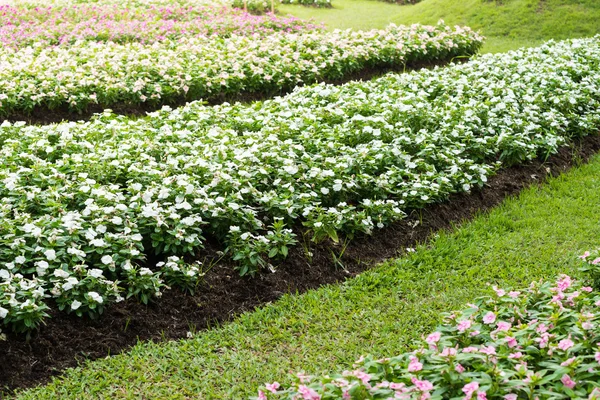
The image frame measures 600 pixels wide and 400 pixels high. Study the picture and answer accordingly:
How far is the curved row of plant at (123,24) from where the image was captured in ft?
39.3

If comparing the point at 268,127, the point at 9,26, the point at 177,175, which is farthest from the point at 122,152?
the point at 9,26

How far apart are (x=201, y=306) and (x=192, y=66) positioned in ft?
17.6

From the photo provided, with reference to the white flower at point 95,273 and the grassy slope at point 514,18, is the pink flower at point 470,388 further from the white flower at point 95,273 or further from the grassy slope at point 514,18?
the grassy slope at point 514,18

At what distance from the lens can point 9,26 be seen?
41.1 feet

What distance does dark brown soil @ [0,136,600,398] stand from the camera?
12.9ft

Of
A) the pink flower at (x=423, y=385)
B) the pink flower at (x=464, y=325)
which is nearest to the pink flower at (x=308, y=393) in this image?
the pink flower at (x=423, y=385)

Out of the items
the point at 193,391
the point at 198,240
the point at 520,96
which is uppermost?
the point at 520,96

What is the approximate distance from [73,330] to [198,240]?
0.96m

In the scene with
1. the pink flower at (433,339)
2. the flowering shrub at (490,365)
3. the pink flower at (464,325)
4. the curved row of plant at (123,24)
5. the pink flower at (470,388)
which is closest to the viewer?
the pink flower at (470,388)

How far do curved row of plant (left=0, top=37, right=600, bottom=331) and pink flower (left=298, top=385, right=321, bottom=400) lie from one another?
183 centimetres

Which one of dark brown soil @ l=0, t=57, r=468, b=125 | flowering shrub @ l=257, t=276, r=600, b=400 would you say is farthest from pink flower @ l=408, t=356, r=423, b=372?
dark brown soil @ l=0, t=57, r=468, b=125

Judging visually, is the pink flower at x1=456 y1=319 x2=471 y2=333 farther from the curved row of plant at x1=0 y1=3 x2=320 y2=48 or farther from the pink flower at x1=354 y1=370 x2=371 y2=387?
the curved row of plant at x1=0 y1=3 x2=320 y2=48

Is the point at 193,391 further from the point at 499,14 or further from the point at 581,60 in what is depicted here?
the point at 499,14

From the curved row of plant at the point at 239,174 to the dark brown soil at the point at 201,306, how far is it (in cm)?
10
